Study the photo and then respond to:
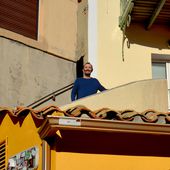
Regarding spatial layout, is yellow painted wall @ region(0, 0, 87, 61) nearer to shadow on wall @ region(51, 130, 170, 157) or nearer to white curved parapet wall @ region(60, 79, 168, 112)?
white curved parapet wall @ region(60, 79, 168, 112)

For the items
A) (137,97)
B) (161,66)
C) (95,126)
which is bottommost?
(95,126)

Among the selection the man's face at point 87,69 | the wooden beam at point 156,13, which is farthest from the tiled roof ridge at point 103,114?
the wooden beam at point 156,13

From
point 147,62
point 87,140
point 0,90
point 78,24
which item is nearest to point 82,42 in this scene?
point 78,24

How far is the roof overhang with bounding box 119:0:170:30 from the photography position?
482 inches

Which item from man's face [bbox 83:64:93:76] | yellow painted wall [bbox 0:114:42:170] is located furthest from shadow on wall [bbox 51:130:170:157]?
man's face [bbox 83:64:93:76]

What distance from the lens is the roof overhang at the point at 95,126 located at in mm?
8523

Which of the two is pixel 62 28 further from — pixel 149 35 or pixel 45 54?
pixel 149 35

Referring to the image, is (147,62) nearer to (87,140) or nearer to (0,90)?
(0,90)

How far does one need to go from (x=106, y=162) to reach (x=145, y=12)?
4.74 meters

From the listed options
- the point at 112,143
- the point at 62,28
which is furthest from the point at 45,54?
the point at 112,143

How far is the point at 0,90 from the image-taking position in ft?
38.2

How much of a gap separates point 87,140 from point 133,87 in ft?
6.34

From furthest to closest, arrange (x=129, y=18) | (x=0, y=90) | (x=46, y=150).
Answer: (x=129, y=18) < (x=0, y=90) < (x=46, y=150)

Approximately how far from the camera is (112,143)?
923 centimetres
